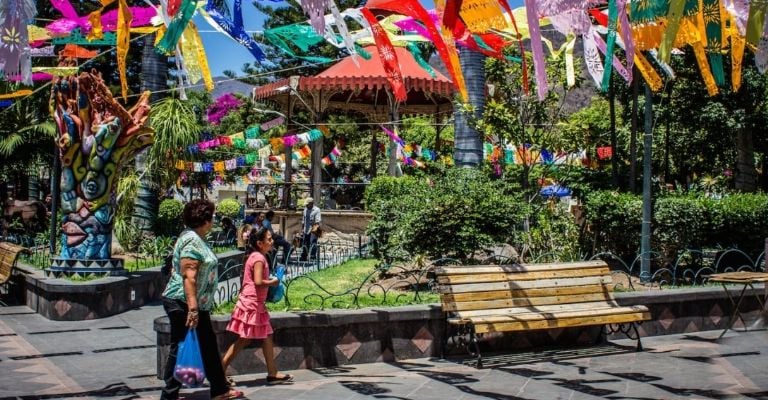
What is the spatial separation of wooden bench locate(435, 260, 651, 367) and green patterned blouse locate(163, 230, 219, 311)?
246 centimetres

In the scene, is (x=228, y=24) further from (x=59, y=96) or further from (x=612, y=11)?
(x=59, y=96)

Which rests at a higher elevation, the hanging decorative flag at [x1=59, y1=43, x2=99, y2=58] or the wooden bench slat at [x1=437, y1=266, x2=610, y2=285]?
the hanging decorative flag at [x1=59, y1=43, x2=99, y2=58]

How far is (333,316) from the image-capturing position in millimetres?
7363

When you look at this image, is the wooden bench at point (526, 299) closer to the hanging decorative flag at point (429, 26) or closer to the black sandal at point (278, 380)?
the black sandal at point (278, 380)

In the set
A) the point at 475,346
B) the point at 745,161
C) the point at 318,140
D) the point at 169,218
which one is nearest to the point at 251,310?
the point at 475,346

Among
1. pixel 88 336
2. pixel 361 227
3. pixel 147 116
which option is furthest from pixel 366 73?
pixel 88 336

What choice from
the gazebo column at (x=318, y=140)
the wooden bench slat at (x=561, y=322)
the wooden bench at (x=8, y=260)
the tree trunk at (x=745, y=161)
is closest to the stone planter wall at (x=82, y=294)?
the wooden bench at (x=8, y=260)

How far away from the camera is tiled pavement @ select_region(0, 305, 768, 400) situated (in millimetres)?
6405

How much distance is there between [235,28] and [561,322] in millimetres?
4310

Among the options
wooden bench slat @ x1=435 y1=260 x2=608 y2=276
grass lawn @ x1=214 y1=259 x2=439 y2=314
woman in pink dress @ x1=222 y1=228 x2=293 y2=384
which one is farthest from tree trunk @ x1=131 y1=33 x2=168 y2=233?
woman in pink dress @ x1=222 y1=228 x2=293 y2=384

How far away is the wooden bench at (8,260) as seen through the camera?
38.7ft

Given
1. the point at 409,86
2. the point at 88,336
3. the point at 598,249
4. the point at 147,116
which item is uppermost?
the point at 409,86

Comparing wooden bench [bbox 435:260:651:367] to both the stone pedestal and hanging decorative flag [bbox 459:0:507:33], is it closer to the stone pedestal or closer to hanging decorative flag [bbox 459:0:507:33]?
hanging decorative flag [bbox 459:0:507:33]

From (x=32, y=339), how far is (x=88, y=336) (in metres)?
0.62
